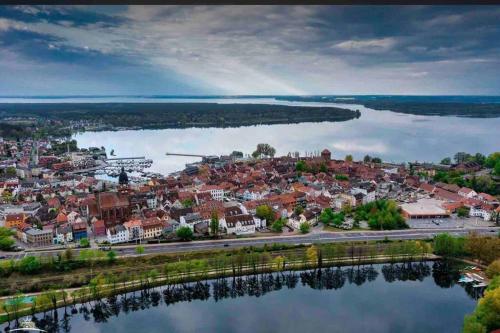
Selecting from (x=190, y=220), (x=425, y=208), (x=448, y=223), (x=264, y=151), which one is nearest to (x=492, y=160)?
(x=425, y=208)

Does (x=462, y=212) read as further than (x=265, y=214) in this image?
Yes

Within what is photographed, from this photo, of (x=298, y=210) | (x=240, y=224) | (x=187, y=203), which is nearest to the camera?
(x=240, y=224)

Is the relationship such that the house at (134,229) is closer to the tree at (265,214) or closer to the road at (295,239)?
the road at (295,239)

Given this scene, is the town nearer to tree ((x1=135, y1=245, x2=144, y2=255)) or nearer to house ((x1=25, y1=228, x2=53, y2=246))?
house ((x1=25, y1=228, x2=53, y2=246))

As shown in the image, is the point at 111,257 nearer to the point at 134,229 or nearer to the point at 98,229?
the point at 134,229

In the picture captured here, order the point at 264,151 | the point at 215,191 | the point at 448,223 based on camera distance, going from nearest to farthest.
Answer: the point at 448,223, the point at 215,191, the point at 264,151

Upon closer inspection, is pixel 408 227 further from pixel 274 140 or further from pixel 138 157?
pixel 138 157

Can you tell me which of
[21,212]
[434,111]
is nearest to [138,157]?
[21,212]

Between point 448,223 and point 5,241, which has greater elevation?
point 5,241
